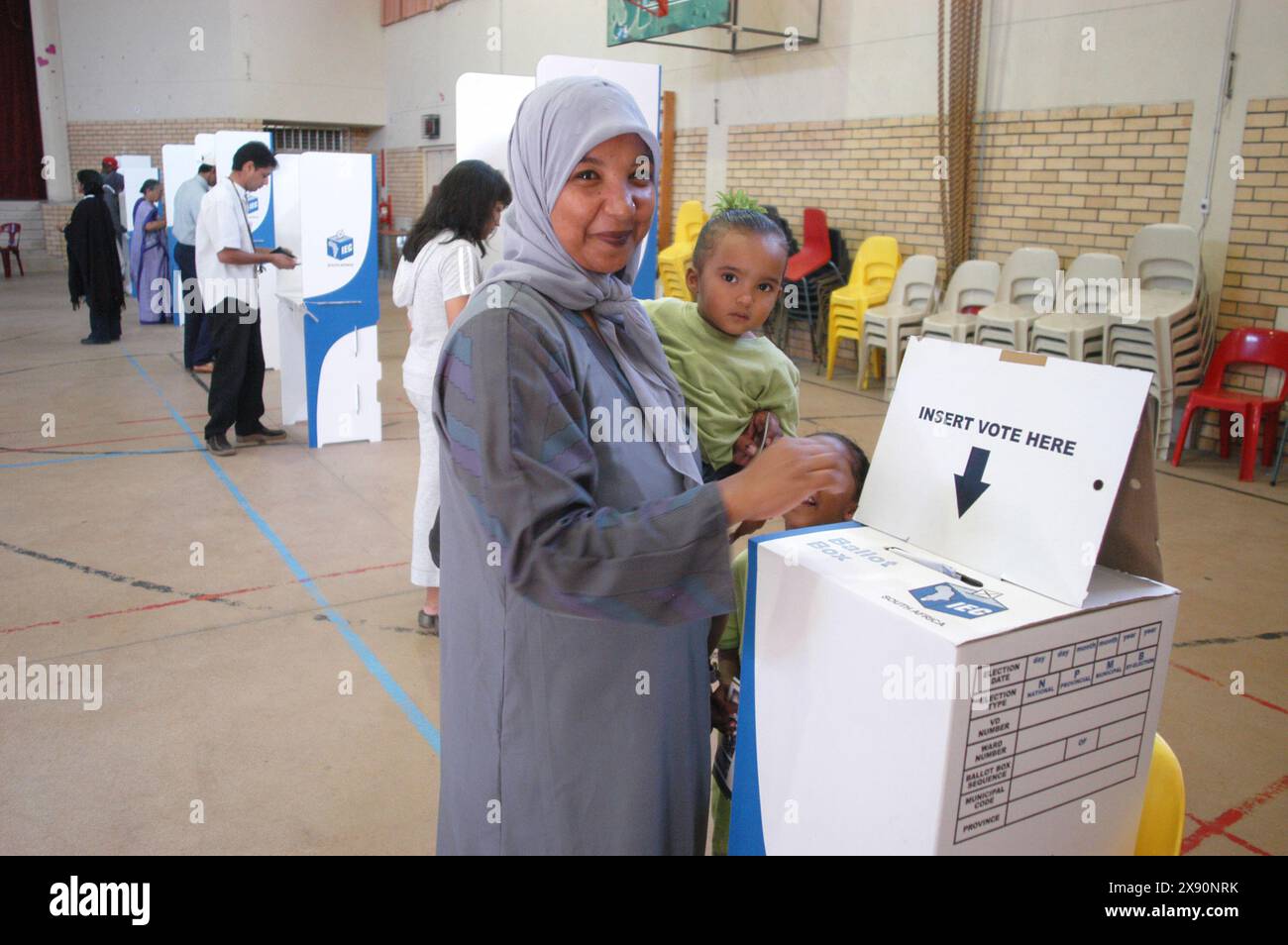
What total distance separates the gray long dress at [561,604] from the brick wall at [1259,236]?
243 inches

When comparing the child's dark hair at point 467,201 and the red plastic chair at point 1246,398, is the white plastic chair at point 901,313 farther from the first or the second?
the child's dark hair at point 467,201

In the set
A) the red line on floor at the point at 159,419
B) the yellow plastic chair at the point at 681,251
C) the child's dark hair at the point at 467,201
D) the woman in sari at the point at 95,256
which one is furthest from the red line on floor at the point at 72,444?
the yellow plastic chair at the point at 681,251

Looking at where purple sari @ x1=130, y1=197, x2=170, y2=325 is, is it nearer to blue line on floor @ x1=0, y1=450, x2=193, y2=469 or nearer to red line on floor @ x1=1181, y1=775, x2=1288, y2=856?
blue line on floor @ x1=0, y1=450, x2=193, y2=469

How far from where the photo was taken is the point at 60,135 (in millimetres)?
16734

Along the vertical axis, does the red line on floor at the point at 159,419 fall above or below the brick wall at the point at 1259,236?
below

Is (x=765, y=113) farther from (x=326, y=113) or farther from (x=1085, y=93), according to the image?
(x=326, y=113)

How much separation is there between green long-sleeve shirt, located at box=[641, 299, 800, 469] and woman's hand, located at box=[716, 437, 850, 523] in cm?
75

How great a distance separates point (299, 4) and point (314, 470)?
13.9m

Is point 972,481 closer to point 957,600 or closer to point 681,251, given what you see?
point 957,600

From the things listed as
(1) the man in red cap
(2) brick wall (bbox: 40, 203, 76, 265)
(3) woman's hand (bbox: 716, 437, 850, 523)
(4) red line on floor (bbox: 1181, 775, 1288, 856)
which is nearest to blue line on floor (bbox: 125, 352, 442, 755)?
(3) woman's hand (bbox: 716, 437, 850, 523)

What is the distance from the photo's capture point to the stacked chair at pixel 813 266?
29.1ft

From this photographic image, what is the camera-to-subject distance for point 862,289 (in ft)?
27.5
